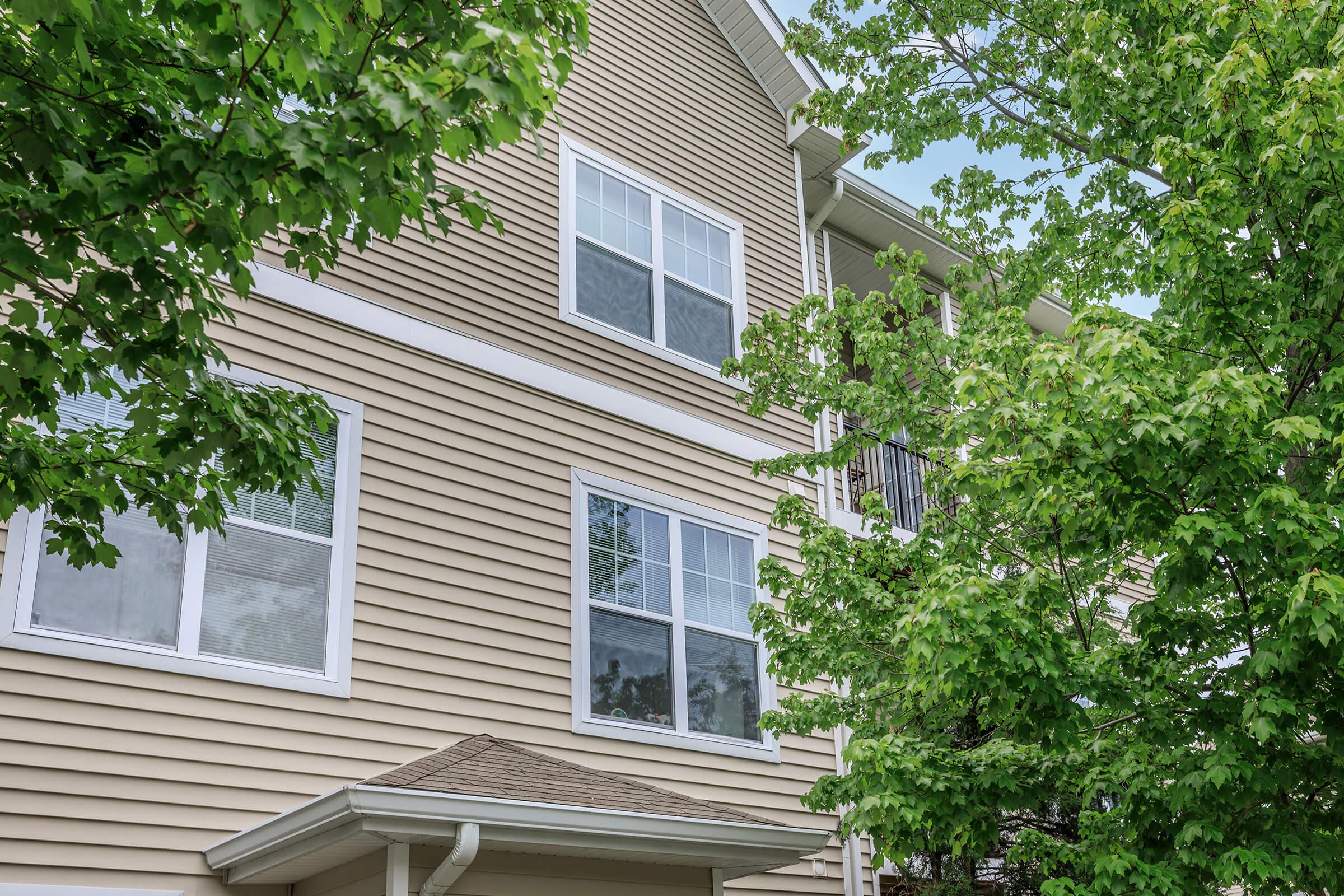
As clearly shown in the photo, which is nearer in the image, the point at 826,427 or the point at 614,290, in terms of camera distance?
the point at 614,290

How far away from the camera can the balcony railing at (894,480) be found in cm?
1270

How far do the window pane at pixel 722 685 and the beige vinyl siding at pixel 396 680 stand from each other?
30 centimetres

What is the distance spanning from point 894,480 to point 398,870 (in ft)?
28.5

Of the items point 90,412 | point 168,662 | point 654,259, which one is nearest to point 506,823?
point 168,662

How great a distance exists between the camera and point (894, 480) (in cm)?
1327

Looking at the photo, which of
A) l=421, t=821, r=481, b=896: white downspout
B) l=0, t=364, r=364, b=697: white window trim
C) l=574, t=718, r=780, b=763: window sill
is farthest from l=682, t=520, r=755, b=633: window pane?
l=421, t=821, r=481, b=896: white downspout

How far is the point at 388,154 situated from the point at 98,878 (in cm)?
443

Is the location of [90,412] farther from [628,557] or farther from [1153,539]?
[1153,539]

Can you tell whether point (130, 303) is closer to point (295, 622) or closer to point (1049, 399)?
point (295, 622)

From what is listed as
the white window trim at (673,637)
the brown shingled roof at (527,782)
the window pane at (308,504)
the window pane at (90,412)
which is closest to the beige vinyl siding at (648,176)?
the white window trim at (673,637)

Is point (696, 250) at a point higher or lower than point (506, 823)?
higher

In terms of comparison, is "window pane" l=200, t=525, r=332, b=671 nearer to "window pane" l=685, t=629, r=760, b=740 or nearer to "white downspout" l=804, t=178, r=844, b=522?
"window pane" l=685, t=629, r=760, b=740

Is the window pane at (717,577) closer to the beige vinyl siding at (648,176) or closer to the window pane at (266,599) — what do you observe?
the beige vinyl siding at (648,176)

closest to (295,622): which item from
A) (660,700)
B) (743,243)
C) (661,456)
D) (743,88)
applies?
(660,700)
